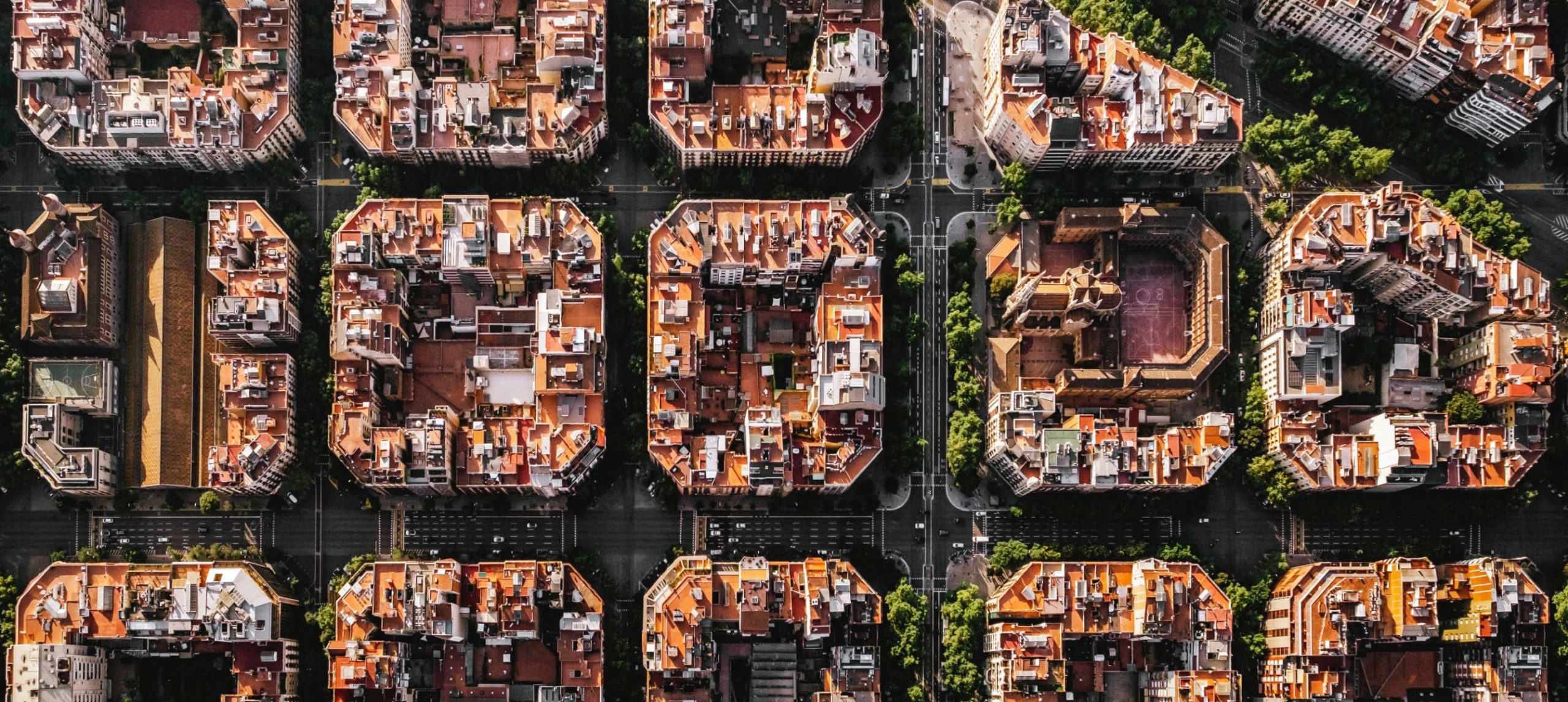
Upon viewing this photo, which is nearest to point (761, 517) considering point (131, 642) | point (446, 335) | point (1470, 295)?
point (446, 335)

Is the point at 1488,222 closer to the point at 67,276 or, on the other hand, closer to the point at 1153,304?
the point at 1153,304

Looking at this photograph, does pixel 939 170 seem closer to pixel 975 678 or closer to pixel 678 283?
pixel 678 283

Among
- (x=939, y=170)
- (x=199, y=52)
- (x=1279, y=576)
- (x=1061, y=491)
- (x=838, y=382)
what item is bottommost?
(x=1279, y=576)

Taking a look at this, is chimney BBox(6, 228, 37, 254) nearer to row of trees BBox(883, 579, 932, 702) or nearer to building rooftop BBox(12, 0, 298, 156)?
building rooftop BBox(12, 0, 298, 156)

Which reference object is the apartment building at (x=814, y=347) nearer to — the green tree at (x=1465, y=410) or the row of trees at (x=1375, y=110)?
the row of trees at (x=1375, y=110)

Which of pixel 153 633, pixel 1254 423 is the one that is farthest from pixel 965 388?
pixel 153 633

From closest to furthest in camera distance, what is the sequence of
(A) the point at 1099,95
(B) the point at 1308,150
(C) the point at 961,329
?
(A) the point at 1099,95
(C) the point at 961,329
(B) the point at 1308,150
